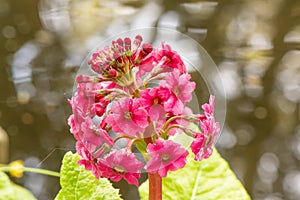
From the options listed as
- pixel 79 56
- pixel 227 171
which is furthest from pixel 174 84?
→ pixel 79 56

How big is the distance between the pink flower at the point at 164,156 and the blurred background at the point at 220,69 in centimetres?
67

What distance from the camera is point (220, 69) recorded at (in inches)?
37.0

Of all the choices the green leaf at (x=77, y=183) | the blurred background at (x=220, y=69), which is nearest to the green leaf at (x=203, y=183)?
the green leaf at (x=77, y=183)

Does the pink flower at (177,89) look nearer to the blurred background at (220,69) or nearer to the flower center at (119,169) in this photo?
the flower center at (119,169)

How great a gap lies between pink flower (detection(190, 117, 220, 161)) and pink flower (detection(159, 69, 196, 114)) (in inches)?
0.7

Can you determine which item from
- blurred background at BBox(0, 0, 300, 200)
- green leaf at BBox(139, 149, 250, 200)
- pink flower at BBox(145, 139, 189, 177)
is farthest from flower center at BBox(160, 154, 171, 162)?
blurred background at BBox(0, 0, 300, 200)

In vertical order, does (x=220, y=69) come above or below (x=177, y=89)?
below

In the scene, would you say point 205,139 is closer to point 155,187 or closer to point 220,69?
A: point 155,187

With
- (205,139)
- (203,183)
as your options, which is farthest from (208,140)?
(203,183)

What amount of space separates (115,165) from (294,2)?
770mm

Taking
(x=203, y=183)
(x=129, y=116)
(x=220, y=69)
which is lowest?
(x=220, y=69)

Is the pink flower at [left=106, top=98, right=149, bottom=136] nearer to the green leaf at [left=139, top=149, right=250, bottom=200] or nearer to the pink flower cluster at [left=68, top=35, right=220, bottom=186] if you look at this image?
the pink flower cluster at [left=68, top=35, right=220, bottom=186]

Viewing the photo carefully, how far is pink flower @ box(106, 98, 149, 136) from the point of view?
0.25 m

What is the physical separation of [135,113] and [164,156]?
1.0 inches
